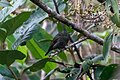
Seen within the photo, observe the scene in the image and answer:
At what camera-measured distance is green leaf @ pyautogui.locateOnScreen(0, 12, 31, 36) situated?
3.05 ft

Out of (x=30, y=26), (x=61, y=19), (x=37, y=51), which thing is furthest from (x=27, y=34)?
(x=37, y=51)

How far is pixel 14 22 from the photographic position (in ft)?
3.05

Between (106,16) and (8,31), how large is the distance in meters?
0.29

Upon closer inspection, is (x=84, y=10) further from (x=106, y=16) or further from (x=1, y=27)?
(x=1, y=27)

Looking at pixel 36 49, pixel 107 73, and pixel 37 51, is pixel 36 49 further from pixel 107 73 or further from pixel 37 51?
pixel 107 73

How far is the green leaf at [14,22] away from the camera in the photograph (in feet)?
3.05

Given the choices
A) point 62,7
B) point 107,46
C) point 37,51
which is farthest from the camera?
point 37,51

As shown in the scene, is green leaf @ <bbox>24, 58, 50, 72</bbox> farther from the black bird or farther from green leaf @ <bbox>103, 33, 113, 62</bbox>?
green leaf @ <bbox>103, 33, 113, 62</bbox>

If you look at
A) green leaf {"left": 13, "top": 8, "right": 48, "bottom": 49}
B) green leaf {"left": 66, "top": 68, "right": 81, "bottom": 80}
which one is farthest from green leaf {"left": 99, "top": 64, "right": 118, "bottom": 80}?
green leaf {"left": 13, "top": 8, "right": 48, "bottom": 49}

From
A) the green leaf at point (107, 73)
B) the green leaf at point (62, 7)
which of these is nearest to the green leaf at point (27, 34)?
the green leaf at point (62, 7)

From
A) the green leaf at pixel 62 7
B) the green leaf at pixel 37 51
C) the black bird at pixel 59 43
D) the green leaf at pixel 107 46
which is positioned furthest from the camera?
the green leaf at pixel 37 51

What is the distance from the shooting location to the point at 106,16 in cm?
78

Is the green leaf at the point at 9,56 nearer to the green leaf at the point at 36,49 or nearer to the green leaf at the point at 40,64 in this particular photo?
the green leaf at the point at 40,64

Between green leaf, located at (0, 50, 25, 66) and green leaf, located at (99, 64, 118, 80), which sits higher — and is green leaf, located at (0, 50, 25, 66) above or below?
above
